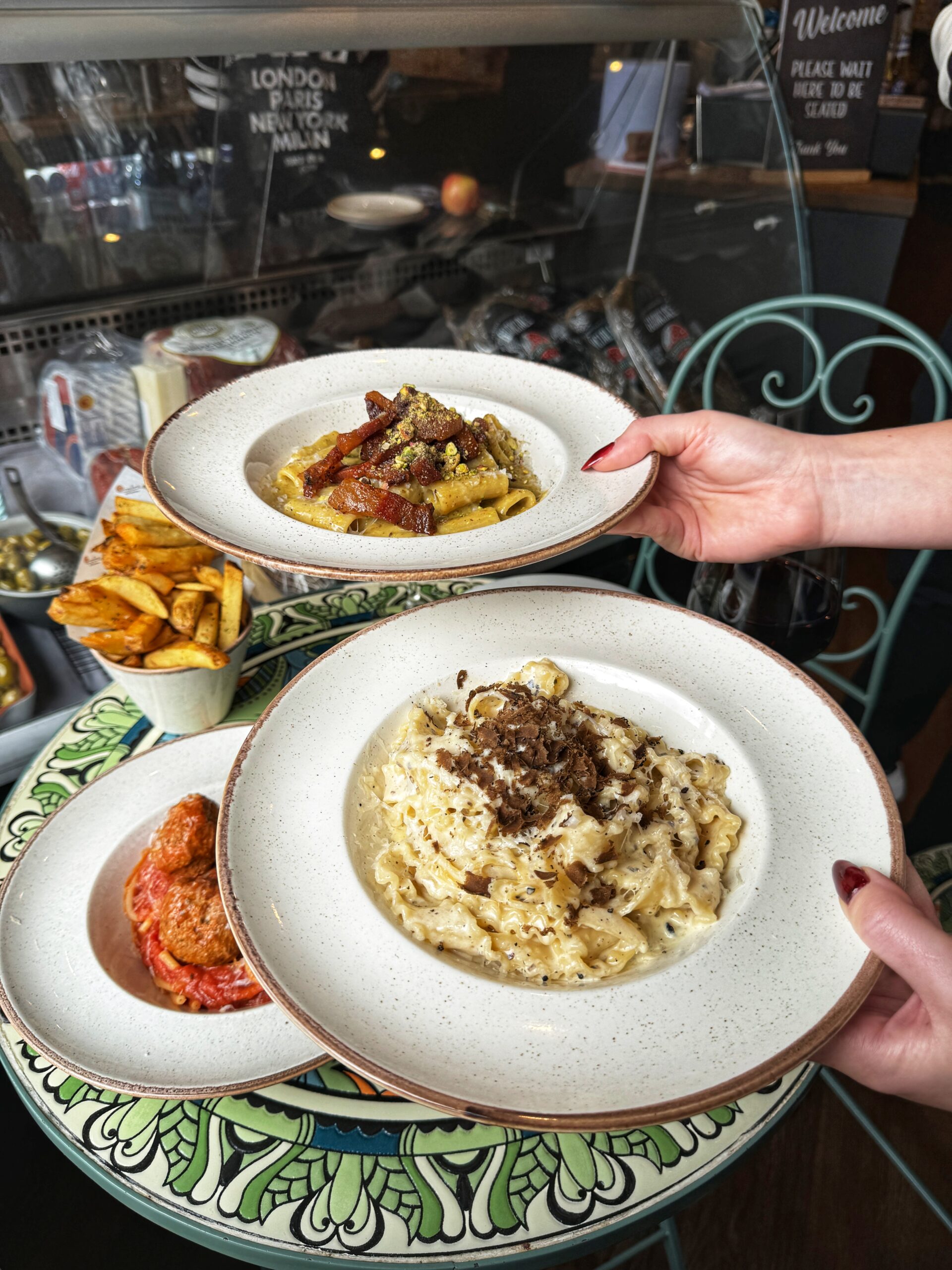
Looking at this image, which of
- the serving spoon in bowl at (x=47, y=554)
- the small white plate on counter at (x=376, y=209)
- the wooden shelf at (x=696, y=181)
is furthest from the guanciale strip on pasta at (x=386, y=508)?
the wooden shelf at (x=696, y=181)

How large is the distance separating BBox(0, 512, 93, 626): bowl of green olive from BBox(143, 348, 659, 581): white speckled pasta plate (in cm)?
91

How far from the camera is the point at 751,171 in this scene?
2.73m

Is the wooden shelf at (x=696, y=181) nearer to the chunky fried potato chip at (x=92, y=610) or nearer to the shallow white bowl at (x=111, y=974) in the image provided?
the chunky fried potato chip at (x=92, y=610)

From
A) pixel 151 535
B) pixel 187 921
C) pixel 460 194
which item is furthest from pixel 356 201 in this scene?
pixel 187 921

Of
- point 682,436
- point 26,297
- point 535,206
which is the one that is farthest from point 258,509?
point 535,206

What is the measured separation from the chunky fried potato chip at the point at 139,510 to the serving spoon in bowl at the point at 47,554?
47 cm

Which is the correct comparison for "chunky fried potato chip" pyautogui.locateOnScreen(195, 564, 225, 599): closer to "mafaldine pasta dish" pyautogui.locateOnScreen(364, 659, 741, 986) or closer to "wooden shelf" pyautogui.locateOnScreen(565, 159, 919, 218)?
"mafaldine pasta dish" pyautogui.locateOnScreen(364, 659, 741, 986)

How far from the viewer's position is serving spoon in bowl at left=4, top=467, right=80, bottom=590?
2.04m

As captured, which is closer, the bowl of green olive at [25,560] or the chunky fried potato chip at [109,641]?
the chunky fried potato chip at [109,641]

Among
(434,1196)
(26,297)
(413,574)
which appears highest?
(26,297)

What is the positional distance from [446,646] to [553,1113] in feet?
2.46

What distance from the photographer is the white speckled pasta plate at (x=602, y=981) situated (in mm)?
822

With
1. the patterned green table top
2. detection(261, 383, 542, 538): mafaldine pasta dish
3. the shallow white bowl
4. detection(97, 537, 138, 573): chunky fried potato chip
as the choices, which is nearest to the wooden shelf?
detection(261, 383, 542, 538): mafaldine pasta dish

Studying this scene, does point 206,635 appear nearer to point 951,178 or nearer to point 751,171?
point 751,171
